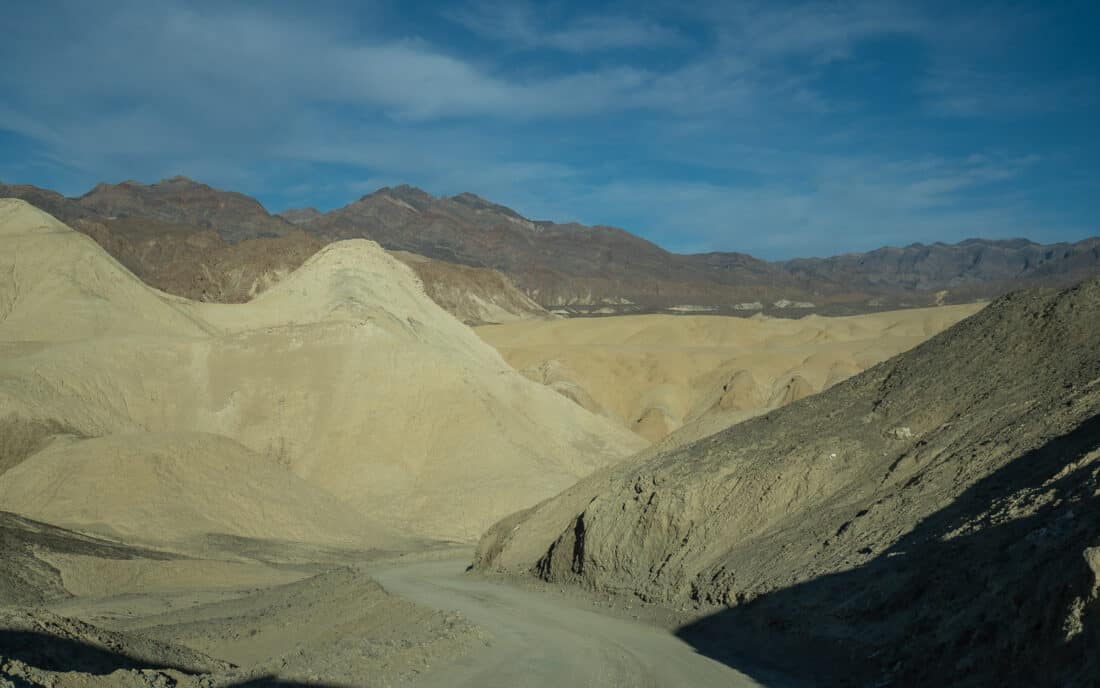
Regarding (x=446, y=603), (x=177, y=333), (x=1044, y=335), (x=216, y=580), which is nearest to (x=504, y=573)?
(x=446, y=603)

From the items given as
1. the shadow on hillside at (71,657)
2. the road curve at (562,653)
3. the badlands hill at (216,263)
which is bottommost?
the road curve at (562,653)

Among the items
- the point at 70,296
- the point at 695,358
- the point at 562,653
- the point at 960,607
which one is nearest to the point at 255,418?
the point at 70,296

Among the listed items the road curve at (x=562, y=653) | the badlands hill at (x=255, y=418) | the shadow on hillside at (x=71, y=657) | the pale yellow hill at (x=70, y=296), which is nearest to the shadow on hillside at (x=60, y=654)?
the shadow on hillside at (x=71, y=657)

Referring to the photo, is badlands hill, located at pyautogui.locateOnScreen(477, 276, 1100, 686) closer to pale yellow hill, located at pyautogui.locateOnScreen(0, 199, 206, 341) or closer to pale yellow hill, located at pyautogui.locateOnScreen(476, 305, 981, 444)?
pale yellow hill, located at pyautogui.locateOnScreen(476, 305, 981, 444)

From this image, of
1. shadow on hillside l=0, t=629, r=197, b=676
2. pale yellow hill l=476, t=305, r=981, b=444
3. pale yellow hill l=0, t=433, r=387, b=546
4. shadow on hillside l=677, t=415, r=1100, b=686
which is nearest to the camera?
shadow on hillside l=677, t=415, r=1100, b=686

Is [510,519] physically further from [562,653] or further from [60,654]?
[60,654]

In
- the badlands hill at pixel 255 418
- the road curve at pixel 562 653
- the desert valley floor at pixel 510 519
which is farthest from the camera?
the badlands hill at pixel 255 418

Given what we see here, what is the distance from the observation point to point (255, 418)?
151 feet

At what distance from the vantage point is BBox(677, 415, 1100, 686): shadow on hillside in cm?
911

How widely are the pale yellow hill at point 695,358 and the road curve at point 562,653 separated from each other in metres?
36.6

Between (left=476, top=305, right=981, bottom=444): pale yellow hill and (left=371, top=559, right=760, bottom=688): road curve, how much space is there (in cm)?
3665

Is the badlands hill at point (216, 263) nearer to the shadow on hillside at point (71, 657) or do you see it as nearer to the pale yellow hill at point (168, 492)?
the pale yellow hill at point (168, 492)

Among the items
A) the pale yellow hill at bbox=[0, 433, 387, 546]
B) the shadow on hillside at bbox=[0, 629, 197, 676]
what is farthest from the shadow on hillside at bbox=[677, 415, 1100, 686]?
the pale yellow hill at bbox=[0, 433, 387, 546]

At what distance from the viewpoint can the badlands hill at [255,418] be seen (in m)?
34.5
